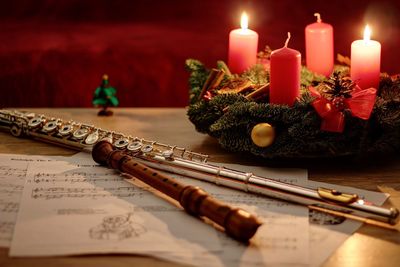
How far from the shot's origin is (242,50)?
137cm

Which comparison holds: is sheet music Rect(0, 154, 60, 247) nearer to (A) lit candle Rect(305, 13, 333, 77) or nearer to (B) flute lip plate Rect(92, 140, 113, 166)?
(B) flute lip plate Rect(92, 140, 113, 166)

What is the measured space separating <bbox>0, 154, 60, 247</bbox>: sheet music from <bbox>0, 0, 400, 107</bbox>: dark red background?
0.67 metres

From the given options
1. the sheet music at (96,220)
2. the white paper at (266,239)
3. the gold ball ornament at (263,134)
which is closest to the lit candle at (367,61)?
the gold ball ornament at (263,134)

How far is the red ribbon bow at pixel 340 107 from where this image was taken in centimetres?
107

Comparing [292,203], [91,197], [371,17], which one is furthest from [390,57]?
[91,197]

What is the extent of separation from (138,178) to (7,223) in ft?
0.73

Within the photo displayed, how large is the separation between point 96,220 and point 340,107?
448 mm

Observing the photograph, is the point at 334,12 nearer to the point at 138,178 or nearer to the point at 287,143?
the point at 287,143

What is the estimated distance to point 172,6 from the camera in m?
2.03

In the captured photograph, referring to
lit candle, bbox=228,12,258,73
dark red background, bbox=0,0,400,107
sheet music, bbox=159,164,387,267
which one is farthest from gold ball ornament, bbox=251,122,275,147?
dark red background, bbox=0,0,400,107

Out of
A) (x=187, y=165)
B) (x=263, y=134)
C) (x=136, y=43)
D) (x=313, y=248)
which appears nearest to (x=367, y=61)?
(x=263, y=134)

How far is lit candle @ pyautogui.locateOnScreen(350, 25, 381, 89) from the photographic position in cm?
119

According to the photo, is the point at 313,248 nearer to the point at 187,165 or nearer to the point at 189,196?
the point at 189,196

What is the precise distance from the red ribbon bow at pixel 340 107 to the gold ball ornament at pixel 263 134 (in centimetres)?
8
